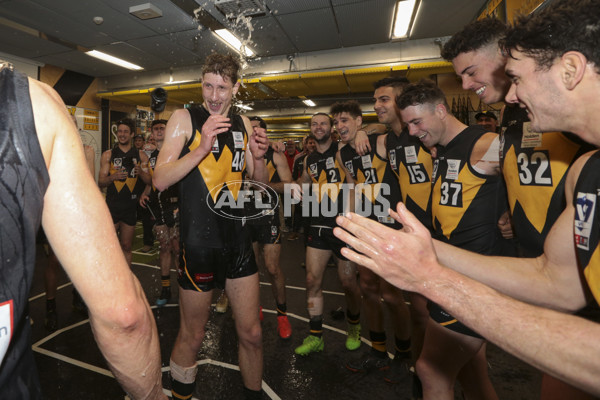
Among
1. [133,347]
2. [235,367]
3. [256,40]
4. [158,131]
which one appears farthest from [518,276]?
[256,40]

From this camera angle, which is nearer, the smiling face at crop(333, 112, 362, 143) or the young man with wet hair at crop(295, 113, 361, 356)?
the young man with wet hair at crop(295, 113, 361, 356)

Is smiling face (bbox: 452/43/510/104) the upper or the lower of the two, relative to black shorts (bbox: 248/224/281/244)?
upper

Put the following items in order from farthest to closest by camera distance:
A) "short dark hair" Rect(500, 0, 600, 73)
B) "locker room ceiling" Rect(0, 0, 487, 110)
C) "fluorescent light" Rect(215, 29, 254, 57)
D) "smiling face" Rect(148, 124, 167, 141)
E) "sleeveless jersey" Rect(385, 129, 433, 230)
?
1. "fluorescent light" Rect(215, 29, 254, 57)
2. "locker room ceiling" Rect(0, 0, 487, 110)
3. "smiling face" Rect(148, 124, 167, 141)
4. "sleeveless jersey" Rect(385, 129, 433, 230)
5. "short dark hair" Rect(500, 0, 600, 73)

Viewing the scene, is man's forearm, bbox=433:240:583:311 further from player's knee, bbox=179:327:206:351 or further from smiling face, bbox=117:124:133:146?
smiling face, bbox=117:124:133:146

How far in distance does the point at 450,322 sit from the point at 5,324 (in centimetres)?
210

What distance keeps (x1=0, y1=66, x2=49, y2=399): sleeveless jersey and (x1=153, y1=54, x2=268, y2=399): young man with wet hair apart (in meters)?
1.37

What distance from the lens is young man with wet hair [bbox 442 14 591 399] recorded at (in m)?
1.72

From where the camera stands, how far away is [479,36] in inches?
90.0

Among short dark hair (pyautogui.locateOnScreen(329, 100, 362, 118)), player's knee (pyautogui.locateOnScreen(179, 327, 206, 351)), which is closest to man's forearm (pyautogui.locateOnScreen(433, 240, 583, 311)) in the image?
player's knee (pyautogui.locateOnScreen(179, 327, 206, 351))

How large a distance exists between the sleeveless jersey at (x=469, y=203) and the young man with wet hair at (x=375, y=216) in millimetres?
992

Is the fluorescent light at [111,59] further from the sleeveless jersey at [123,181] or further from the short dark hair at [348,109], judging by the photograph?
the short dark hair at [348,109]

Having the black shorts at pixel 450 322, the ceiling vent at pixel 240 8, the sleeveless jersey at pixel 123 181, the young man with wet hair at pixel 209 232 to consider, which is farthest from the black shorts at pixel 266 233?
the ceiling vent at pixel 240 8

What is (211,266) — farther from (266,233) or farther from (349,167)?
(349,167)

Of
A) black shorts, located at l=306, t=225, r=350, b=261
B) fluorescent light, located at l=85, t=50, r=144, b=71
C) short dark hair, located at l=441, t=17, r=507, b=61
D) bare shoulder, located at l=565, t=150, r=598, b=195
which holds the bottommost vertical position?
black shorts, located at l=306, t=225, r=350, b=261
